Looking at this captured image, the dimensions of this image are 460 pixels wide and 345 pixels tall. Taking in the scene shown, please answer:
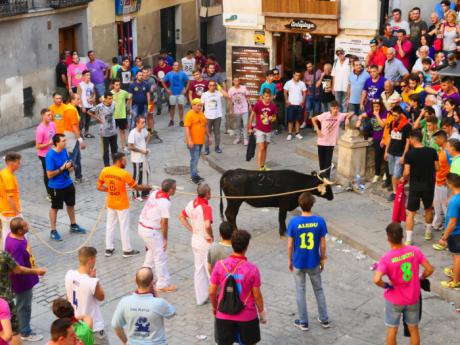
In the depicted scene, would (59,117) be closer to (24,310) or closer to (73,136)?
(73,136)

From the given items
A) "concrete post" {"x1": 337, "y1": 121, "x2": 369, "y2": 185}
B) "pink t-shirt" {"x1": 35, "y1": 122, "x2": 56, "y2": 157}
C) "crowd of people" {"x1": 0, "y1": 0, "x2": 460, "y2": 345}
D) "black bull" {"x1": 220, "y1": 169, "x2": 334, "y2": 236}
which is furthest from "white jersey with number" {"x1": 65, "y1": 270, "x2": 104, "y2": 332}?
"concrete post" {"x1": 337, "y1": 121, "x2": 369, "y2": 185}

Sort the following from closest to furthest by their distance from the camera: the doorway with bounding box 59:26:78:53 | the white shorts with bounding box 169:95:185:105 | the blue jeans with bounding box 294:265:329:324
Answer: the blue jeans with bounding box 294:265:329:324 < the white shorts with bounding box 169:95:185:105 < the doorway with bounding box 59:26:78:53

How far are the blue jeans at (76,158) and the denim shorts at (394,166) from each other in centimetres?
634

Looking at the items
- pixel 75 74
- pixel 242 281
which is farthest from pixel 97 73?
pixel 242 281

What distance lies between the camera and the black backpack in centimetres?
882

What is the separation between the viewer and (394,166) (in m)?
14.5

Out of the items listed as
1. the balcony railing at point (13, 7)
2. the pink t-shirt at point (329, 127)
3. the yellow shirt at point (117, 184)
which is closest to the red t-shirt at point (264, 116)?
the pink t-shirt at point (329, 127)

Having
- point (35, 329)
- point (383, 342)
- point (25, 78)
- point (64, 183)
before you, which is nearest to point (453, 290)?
point (383, 342)

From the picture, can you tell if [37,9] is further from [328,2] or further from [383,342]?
[383,342]

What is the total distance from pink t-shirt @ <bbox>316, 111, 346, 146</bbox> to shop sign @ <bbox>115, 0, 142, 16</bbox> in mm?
12383

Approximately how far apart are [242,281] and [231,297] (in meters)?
0.21

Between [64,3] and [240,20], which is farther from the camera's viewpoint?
[64,3]

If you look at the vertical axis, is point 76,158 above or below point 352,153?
below

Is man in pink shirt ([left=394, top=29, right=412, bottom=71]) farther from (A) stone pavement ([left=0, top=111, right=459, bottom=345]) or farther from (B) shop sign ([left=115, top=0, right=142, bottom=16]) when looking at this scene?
(B) shop sign ([left=115, top=0, right=142, bottom=16])
